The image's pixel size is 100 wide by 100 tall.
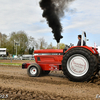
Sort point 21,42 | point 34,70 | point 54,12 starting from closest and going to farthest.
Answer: point 34,70 < point 54,12 < point 21,42

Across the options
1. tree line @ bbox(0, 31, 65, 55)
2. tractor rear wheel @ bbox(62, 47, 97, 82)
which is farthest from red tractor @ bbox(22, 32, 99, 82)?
tree line @ bbox(0, 31, 65, 55)

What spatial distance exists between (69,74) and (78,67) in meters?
0.43

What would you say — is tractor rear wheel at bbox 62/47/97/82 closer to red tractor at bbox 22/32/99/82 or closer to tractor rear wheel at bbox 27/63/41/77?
red tractor at bbox 22/32/99/82

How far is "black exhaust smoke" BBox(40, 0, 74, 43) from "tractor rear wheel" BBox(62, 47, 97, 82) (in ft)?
11.1

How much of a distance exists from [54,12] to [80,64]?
15.7 ft

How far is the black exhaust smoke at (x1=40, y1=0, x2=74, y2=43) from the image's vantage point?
8.59m

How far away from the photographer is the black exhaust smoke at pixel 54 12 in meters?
8.59

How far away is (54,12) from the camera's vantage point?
885 cm

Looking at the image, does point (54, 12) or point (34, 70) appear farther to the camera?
point (54, 12)

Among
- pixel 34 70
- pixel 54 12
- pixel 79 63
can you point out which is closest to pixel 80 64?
pixel 79 63

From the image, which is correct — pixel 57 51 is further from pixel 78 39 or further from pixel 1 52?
pixel 1 52

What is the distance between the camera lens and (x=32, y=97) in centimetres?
360

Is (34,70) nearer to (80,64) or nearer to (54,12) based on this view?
(80,64)

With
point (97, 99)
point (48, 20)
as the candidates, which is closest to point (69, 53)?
point (97, 99)
